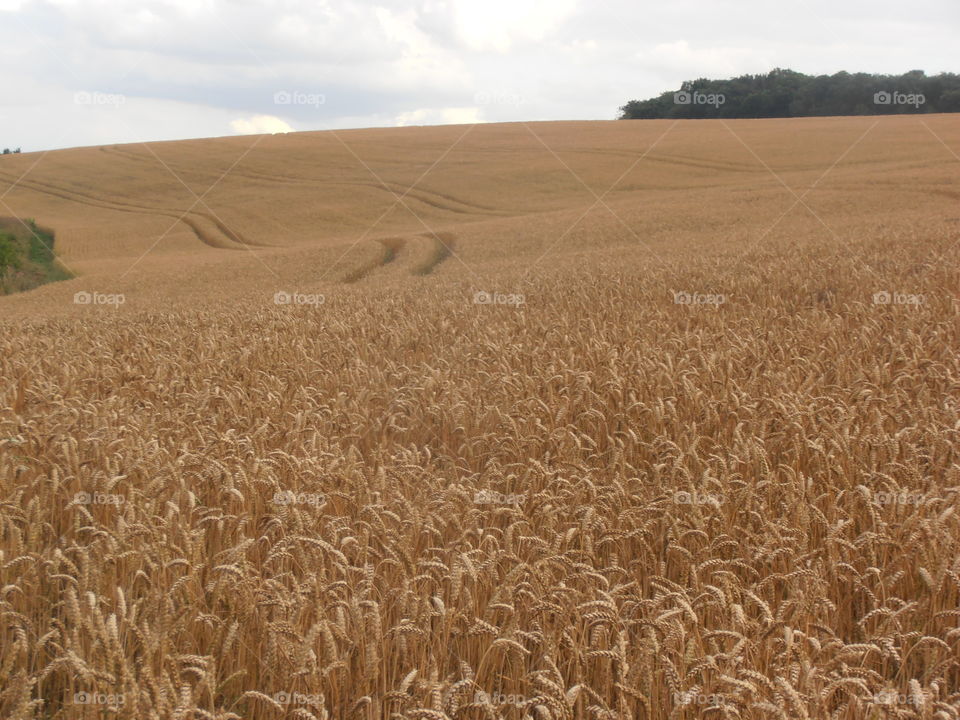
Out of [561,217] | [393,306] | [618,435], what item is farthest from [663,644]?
[561,217]

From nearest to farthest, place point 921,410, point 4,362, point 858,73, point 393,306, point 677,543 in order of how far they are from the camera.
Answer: point 677,543 → point 921,410 → point 4,362 → point 393,306 → point 858,73

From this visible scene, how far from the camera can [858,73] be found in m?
73.8

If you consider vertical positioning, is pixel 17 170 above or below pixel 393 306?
above

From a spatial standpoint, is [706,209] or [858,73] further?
[858,73]

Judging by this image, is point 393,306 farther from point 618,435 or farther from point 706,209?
point 706,209

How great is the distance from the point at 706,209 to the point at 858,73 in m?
54.5

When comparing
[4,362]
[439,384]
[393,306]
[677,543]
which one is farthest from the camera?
Answer: [393,306]
